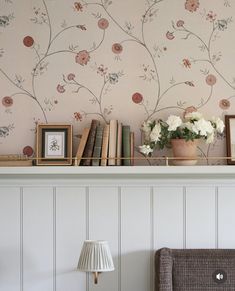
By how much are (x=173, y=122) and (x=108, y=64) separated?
1.59 ft

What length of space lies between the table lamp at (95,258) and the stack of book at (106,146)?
414 millimetres

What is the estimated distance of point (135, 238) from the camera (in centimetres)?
310

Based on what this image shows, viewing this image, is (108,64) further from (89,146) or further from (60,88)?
(89,146)

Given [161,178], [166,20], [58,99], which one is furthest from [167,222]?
[166,20]

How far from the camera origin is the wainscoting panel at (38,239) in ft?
10.1

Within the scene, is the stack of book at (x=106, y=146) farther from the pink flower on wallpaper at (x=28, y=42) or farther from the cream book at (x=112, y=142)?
the pink flower on wallpaper at (x=28, y=42)

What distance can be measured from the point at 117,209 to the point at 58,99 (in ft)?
2.12

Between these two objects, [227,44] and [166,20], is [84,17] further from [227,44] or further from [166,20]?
[227,44]

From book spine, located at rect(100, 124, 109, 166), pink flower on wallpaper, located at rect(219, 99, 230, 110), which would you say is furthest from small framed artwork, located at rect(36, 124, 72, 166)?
pink flower on wallpaper, located at rect(219, 99, 230, 110)

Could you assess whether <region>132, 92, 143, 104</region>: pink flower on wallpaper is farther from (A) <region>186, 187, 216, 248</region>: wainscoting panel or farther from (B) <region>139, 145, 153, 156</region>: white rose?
(A) <region>186, 187, 216, 248</region>: wainscoting panel

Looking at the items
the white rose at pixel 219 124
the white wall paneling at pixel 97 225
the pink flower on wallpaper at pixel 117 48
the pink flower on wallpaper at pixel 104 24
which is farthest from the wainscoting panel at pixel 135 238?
the pink flower on wallpaper at pixel 104 24

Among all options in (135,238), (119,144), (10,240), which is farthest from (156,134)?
(10,240)

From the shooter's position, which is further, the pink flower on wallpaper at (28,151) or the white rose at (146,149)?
the pink flower on wallpaper at (28,151)

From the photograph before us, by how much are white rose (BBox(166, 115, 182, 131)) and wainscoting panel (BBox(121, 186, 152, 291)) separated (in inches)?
14.3
